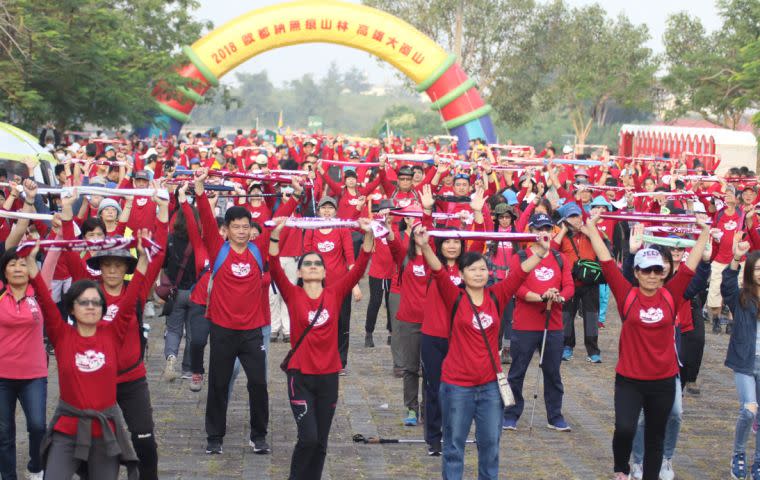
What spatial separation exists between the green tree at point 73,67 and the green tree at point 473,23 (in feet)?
63.1

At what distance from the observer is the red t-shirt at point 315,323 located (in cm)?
789

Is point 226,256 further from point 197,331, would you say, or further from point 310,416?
point 197,331

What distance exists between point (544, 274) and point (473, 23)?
42324 millimetres

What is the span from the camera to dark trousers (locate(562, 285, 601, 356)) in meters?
13.6

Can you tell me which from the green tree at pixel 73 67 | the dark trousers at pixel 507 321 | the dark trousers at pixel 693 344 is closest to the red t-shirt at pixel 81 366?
the dark trousers at pixel 693 344

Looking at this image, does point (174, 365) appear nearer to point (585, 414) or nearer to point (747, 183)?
point (585, 414)

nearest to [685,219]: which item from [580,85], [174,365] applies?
Result: [174,365]

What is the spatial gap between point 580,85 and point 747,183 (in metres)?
35.2

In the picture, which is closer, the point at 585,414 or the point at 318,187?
the point at 585,414

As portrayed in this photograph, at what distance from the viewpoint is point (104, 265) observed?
24.6 ft

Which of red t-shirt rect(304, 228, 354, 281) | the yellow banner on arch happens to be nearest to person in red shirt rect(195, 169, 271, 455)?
red t-shirt rect(304, 228, 354, 281)

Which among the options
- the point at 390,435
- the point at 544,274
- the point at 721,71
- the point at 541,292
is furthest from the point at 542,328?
the point at 721,71

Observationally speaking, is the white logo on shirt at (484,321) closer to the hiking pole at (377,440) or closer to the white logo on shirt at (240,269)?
the white logo on shirt at (240,269)

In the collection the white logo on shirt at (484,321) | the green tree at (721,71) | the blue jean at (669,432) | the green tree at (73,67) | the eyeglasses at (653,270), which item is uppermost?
the green tree at (721,71)
